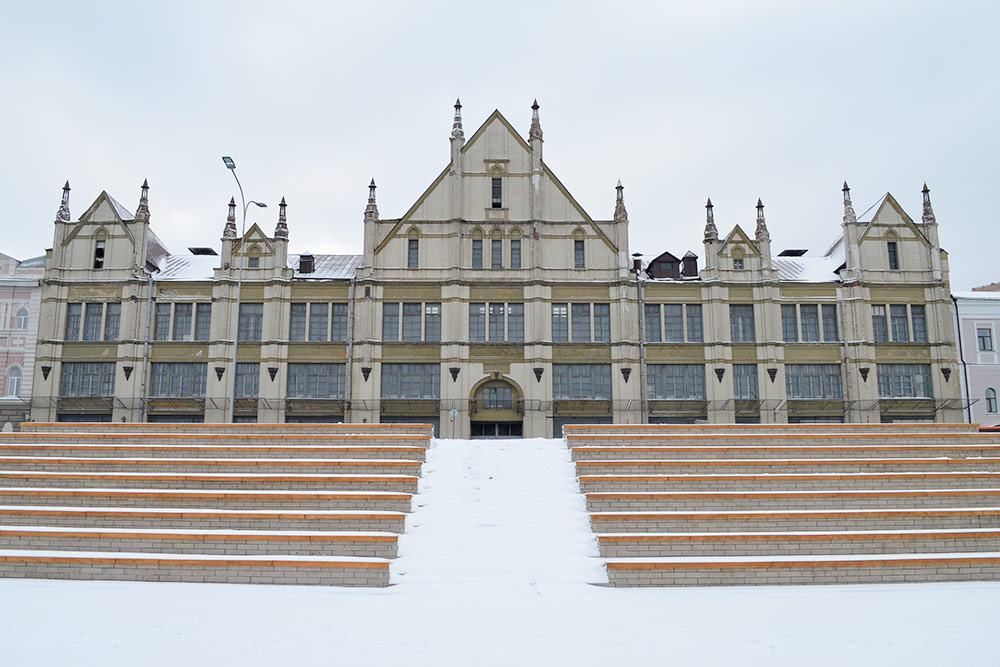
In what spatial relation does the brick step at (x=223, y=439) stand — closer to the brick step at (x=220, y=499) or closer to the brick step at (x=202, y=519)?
the brick step at (x=220, y=499)

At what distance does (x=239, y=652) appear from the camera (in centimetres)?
1078

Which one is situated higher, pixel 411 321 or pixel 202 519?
pixel 411 321

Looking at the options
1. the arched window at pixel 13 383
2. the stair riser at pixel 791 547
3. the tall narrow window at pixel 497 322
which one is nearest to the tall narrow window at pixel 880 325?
the tall narrow window at pixel 497 322

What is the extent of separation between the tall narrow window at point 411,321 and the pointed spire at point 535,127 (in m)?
12.8

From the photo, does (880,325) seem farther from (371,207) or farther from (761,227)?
(371,207)

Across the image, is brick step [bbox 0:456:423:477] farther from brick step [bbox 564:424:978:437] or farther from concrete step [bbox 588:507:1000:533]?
brick step [bbox 564:424:978:437]

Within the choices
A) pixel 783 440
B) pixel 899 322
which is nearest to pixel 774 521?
pixel 783 440

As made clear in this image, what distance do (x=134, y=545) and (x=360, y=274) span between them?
28638 mm

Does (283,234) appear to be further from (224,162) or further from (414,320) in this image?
(224,162)

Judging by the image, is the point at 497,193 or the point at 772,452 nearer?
the point at 772,452

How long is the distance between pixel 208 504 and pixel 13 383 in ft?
111

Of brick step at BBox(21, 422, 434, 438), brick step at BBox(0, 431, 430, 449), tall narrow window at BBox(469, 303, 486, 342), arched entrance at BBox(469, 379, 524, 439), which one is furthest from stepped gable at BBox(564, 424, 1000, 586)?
tall narrow window at BBox(469, 303, 486, 342)

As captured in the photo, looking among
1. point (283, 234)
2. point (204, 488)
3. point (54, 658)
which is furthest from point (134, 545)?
point (283, 234)

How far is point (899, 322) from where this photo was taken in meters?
44.3
